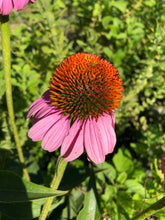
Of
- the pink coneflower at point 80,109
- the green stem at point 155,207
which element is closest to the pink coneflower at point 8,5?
the pink coneflower at point 80,109

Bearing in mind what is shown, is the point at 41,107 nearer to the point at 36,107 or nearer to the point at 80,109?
the point at 36,107

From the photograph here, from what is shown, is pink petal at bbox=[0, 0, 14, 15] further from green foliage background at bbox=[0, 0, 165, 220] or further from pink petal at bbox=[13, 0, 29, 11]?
green foliage background at bbox=[0, 0, 165, 220]

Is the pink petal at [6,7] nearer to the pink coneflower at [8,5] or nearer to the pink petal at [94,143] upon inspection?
the pink coneflower at [8,5]

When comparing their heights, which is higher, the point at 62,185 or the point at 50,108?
the point at 50,108

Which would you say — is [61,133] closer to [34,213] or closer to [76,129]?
[76,129]

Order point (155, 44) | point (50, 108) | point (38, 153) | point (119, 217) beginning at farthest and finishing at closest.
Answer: point (38, 153)
point (155, 44)
point (119, 217)
point (50, 108)

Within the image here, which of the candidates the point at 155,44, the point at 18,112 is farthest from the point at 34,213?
the point at 155,44

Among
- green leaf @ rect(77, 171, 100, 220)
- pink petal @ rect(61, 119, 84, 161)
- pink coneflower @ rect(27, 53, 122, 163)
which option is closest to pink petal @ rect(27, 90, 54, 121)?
pink coneflower @ rect(27, 53, 122, 163)
